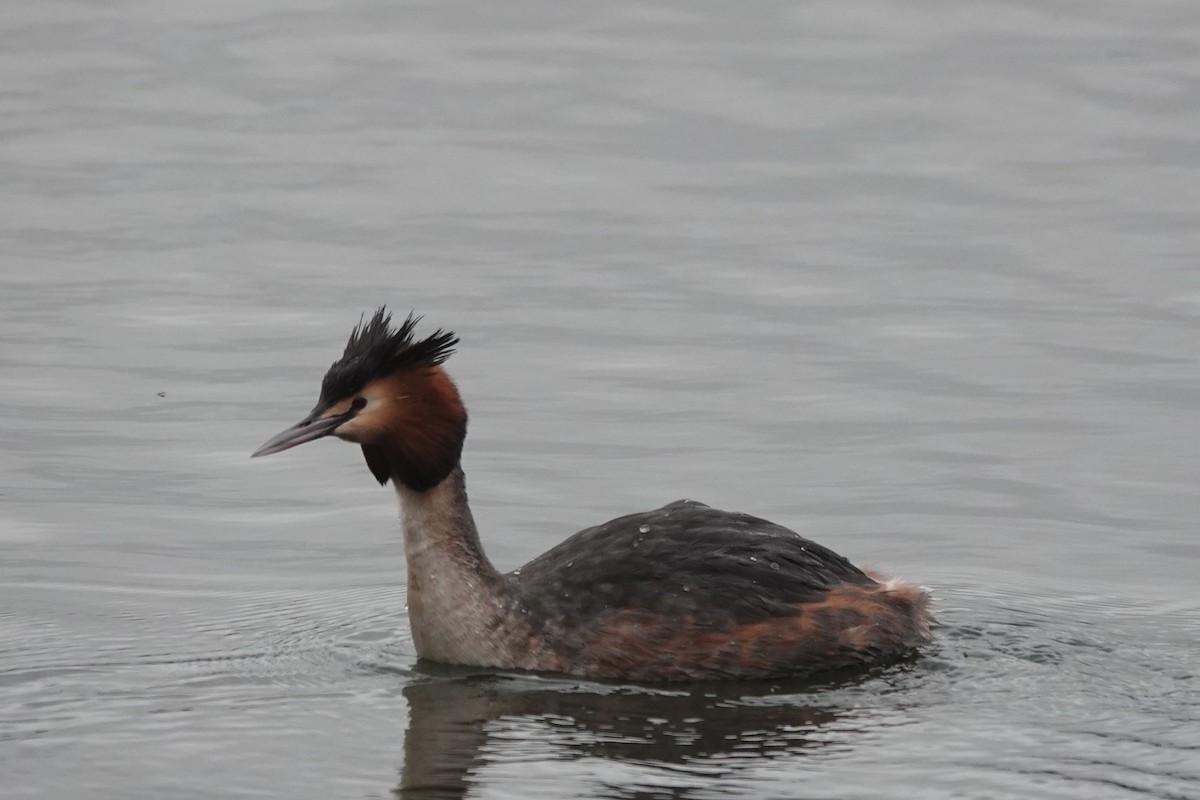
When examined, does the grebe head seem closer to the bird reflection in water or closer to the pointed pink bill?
the pointed pink bill

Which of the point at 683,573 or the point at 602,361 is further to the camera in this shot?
the point at 602,361

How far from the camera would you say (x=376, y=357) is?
9922 mm

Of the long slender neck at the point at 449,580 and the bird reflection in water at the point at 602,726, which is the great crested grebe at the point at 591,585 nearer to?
the long slender neck at the point at 449,580

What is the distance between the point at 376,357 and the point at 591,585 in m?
1.33

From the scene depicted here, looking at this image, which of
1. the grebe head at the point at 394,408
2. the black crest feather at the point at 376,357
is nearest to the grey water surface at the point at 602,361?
the grebe head at the point at 394,408

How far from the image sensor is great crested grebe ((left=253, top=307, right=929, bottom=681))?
9906 mm

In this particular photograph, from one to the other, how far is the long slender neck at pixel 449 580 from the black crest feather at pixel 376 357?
0.57 meters

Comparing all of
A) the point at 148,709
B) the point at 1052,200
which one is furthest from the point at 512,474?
the point at 1052,200

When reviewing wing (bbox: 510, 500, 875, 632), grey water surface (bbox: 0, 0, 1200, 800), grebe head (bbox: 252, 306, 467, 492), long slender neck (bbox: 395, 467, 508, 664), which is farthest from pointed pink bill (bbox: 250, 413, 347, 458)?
wing (bbox: 510, 500, 875, 632)

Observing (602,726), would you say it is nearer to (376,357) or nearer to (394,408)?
(394,408)

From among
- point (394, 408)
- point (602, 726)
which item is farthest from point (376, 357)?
point (602, 726)

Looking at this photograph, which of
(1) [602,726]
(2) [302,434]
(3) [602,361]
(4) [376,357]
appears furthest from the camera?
(3) [602,361]

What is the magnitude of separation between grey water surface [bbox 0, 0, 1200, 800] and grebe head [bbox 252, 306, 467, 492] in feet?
2.92

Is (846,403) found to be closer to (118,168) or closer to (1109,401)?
(1109,401)
